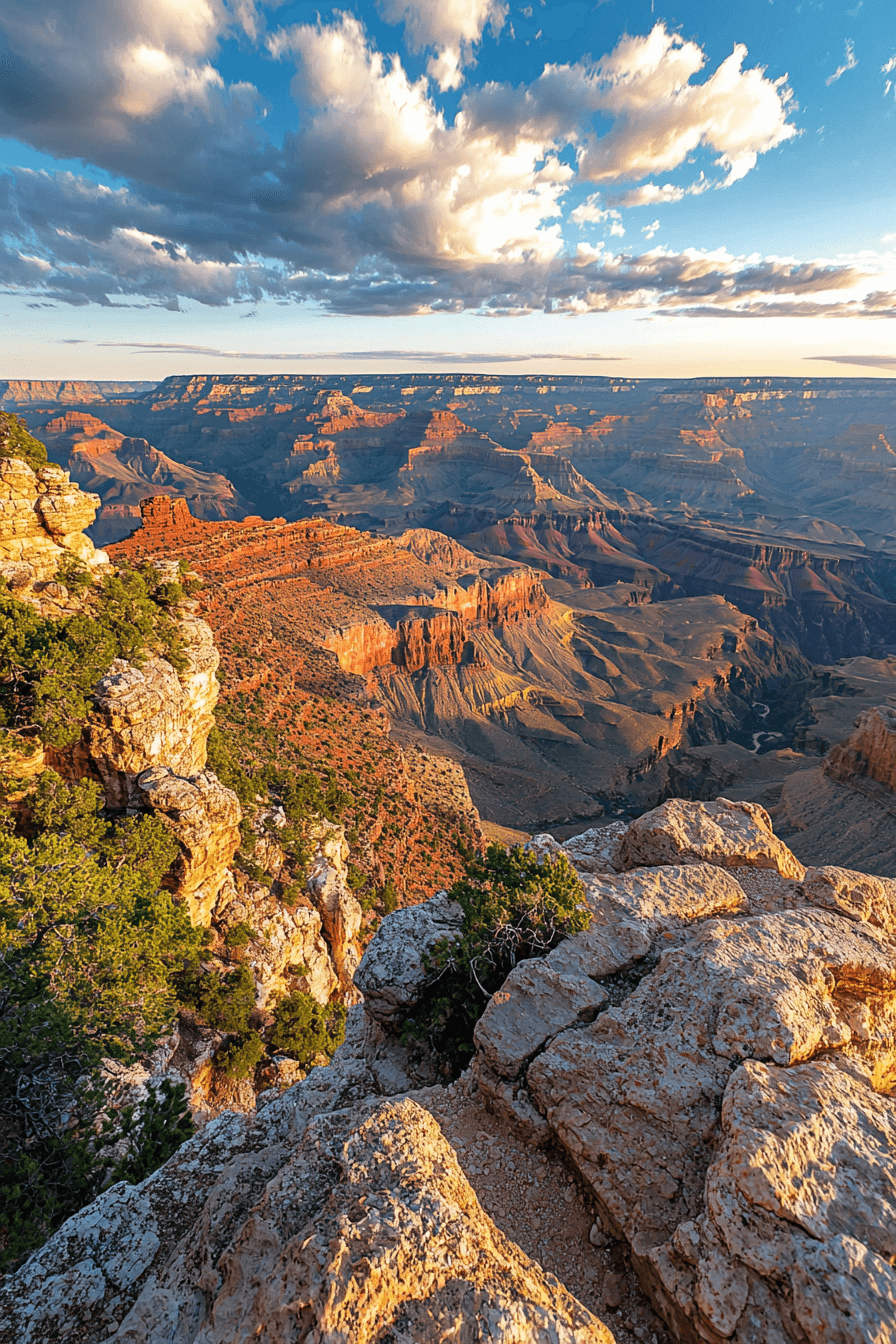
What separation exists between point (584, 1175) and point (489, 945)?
485 centimetres

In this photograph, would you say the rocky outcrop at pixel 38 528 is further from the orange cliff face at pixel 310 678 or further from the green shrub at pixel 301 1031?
the green shrub at pixel 301 1031

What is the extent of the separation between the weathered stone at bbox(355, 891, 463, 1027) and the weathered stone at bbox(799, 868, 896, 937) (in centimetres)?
962

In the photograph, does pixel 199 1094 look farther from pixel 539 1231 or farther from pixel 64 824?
pixel 539 1231

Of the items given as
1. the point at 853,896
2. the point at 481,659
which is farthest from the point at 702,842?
the point at 481,659

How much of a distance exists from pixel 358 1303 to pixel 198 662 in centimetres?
3028

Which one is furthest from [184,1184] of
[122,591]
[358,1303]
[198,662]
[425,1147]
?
[122,591]

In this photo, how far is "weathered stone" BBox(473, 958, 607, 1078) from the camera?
11.6m

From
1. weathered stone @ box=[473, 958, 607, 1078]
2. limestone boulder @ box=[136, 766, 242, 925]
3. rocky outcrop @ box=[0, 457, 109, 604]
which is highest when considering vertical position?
rocky outcrop @ box=[0, 457, 109, 604]

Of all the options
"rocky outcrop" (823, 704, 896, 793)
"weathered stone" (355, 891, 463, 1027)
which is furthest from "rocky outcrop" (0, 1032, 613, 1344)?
"rocky outcrop" (823, 704, 896, 793)

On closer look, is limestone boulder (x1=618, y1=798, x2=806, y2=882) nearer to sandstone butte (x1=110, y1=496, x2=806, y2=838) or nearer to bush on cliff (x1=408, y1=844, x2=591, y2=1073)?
bush on cliff (x1=408, y1=844, x2=591, y2=1073)

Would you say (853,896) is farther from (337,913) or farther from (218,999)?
(337,913)

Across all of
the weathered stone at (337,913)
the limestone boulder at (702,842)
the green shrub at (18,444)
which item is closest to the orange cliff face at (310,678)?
the weathered stone at (337,913)

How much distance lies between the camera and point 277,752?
44.8 m

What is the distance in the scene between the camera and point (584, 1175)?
386 inches
